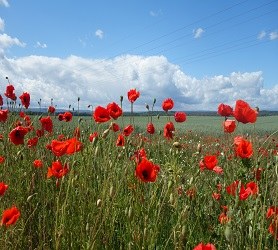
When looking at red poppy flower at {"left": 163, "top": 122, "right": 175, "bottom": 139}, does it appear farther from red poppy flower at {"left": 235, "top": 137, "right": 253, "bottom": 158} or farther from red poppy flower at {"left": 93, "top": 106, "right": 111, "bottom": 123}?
red poppy flower at {"left": 235, "top": 137, "right": 253, "bottom": 158}

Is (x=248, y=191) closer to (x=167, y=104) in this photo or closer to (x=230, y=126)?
(x=230, y=126)

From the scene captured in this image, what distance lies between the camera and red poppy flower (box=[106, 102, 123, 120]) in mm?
2891

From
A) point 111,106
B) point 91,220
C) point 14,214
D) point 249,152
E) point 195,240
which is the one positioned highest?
point 111,106

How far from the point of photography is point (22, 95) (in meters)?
4.74

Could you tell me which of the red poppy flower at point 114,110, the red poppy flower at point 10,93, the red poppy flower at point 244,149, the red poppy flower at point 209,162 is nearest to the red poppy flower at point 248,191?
the red poppy flower at point 244,149

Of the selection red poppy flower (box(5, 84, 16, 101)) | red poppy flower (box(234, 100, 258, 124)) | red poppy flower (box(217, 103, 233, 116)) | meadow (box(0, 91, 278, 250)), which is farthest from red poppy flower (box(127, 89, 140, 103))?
red poppy flower (box(5, 84, 16, 101))

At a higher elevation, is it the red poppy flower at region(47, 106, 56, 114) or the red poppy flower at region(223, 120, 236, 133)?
the red poppy flower at region(47, 106, 56, 114)

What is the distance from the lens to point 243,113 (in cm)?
248

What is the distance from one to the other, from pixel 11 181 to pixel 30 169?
11.3 inches

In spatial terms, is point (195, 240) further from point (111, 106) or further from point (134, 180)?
point (111, 106)

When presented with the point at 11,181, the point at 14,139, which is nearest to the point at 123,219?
the point at 14,139

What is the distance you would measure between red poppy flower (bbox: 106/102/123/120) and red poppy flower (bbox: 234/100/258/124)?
0.84 meters

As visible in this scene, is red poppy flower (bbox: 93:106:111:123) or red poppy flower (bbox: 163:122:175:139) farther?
red poppy flower (bbox: 163:122:175:139)

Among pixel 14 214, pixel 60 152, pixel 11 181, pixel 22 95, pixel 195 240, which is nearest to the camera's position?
pixel 14 214
